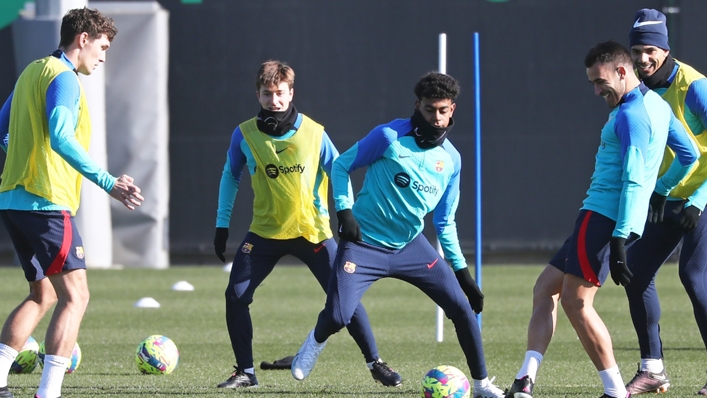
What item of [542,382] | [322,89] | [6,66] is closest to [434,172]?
[542,382]

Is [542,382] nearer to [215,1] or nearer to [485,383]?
[485,383]

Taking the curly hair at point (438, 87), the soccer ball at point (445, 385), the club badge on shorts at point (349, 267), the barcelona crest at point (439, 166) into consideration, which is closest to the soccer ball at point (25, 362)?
the club badge on shorts at point (349, 267)

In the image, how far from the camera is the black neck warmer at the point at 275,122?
6868mm

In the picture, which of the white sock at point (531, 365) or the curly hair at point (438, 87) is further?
the curly hair at point (438, 87)

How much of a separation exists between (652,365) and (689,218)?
89 centimetres

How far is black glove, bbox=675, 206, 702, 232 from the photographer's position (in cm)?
637

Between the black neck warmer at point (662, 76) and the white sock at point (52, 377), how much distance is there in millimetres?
3676

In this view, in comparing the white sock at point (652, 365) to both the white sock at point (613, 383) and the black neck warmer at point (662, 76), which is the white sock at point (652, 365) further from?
the black neck warmer at point (662, 76)

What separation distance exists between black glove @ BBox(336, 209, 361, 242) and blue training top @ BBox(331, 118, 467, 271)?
0.16ft

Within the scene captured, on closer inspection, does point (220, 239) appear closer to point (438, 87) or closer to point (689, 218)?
point (438, 87)

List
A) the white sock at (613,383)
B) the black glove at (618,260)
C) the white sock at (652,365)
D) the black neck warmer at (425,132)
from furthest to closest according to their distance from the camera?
the white sock at (652,365), the black neck warmer at (425,132), the white sock at (613,383), the black glove at (618,260)

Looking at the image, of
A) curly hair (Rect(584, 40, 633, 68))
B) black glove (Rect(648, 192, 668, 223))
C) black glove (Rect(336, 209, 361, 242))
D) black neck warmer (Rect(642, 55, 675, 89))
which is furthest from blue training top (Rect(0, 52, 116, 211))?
black neck warmer (Rect(642, 55, 675, 89))

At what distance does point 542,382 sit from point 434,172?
1.70 m

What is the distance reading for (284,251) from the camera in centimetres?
695
